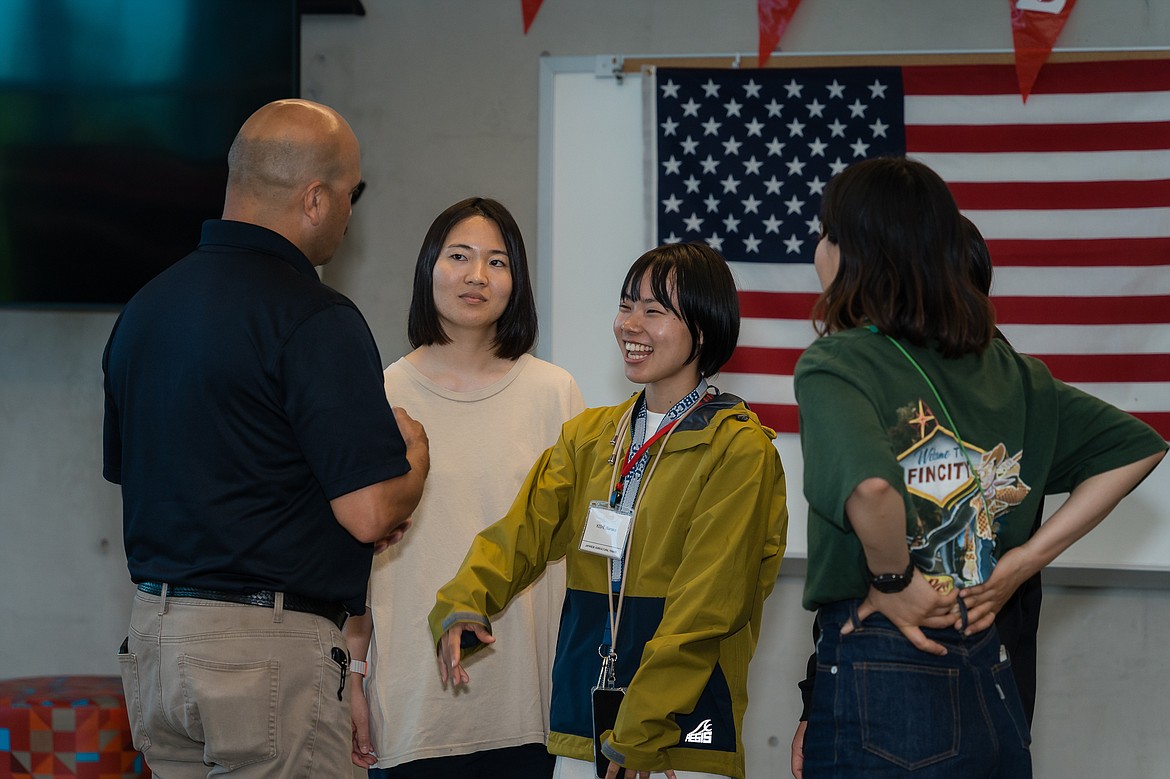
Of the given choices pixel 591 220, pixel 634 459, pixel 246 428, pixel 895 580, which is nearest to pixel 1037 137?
pixel 591 220

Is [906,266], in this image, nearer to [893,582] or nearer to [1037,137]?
[893,582]

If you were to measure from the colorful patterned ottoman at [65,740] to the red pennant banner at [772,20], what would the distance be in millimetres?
2956

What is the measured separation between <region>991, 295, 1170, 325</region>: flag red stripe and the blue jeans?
91.3 inches

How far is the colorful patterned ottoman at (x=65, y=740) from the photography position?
2.98 meters

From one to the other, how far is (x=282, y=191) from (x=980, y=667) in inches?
55.1

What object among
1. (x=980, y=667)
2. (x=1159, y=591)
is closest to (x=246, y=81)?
(x=980, y=667)

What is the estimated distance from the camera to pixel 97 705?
3.04 metres

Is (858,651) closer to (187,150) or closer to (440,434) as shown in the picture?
(440,434)

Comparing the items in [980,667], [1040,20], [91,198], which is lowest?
[980,667]

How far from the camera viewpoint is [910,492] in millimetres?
1530

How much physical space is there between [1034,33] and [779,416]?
5.17 feet

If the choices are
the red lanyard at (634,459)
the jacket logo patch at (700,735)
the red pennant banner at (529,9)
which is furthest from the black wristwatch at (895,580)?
the red pennant banner at (529,9)

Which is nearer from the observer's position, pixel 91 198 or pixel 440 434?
pixel 440 434

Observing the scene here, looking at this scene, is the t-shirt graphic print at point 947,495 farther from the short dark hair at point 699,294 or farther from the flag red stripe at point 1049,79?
the flag red stripe at point 1049,79
